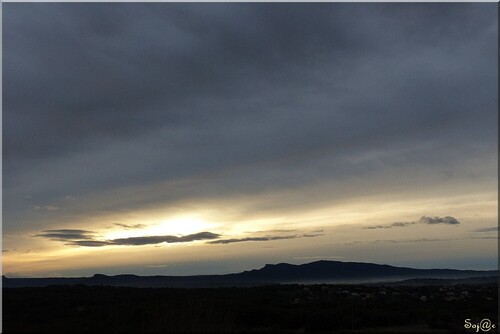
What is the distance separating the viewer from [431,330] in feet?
78.3

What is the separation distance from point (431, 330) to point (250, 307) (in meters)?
9.95

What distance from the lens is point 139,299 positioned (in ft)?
121

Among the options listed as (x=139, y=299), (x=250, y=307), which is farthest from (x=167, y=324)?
(x=139, y=299)

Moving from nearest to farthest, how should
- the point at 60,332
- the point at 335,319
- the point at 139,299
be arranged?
the point at 60,332, the point at 335,319, the point at 139,299

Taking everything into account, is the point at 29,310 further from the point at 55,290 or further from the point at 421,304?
the point at 421,304

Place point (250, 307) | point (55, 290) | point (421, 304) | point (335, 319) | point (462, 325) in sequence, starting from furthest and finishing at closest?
point (55, 290) < point (421, 304) < point (250, 307) < point (335, 319) < point (462, 325)

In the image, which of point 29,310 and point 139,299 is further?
point 139,299

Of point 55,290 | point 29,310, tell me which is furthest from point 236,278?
point 29,310

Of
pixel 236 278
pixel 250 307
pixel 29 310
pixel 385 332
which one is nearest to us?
pixel 385 332

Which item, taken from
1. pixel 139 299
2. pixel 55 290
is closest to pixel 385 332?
pixel 139 299

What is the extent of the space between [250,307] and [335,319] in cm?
508

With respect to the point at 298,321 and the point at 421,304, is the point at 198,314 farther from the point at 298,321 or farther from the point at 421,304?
the point at 421,304

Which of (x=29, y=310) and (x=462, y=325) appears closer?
(x=462, y=325)

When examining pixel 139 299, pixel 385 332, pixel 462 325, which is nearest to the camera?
pixel 385 332
